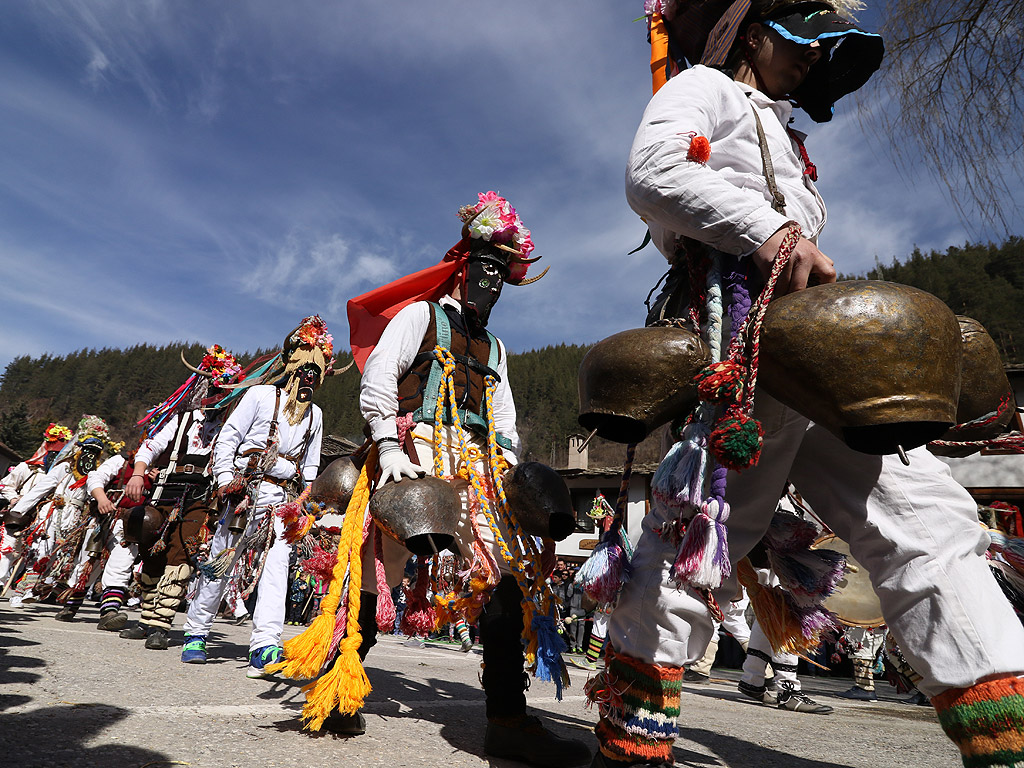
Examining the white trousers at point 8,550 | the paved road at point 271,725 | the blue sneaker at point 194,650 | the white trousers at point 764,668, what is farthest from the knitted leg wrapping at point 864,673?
the white trousers at point 8,550

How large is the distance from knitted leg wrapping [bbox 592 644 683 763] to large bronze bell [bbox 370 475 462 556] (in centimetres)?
79

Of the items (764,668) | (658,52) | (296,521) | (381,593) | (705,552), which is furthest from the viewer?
(764,668)

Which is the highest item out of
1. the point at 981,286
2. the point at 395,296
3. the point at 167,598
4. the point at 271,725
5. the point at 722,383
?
the point at 981,286

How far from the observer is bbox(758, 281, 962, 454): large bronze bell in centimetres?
132

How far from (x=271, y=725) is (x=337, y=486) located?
0.91 m

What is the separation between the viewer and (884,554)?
146 centimetres

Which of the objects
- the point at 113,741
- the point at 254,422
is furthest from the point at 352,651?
the point at 254,422

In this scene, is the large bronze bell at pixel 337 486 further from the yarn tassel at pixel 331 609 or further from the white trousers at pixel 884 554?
the white trousers at pixel 884 554

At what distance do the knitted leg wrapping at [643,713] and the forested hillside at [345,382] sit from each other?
3846 centimetres

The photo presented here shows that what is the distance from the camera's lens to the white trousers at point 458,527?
2.45m

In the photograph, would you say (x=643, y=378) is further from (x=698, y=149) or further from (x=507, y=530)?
(x=507, y=530)

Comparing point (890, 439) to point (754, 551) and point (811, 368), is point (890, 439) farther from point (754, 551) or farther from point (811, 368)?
point (754, 551)

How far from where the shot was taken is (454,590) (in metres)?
2.53

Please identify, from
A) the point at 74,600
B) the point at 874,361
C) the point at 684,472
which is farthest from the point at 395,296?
the point at 74,600
